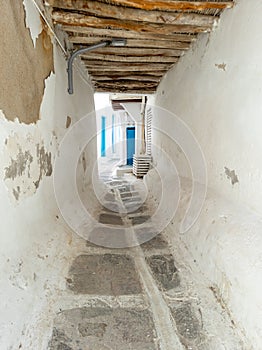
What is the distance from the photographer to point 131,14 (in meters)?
1.90

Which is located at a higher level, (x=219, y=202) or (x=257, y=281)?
(x=219, y=202)

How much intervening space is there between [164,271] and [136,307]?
46 cm

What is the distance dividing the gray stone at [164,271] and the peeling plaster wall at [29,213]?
0.65 meters

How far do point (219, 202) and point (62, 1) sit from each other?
1840 mm

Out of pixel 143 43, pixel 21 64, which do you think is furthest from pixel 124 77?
pixel 21 64

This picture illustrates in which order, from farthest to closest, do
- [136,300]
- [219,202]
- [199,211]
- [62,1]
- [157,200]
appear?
1. [157,200]
2. [199,211]
3. [219,202]
4. [62,1]
5. [136,300]

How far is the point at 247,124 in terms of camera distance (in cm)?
162

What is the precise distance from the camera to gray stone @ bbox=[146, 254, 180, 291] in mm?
1748

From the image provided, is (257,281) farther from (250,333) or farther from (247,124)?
Answer: (247,124)

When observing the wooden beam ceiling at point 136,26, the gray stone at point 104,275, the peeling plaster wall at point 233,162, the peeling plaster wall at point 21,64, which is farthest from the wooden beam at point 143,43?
the gray stone at point 104,275

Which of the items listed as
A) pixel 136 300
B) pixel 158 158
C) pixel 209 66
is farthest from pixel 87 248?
pixel 158 158

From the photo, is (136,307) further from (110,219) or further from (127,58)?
(127,58)

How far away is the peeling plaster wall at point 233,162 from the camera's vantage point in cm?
134

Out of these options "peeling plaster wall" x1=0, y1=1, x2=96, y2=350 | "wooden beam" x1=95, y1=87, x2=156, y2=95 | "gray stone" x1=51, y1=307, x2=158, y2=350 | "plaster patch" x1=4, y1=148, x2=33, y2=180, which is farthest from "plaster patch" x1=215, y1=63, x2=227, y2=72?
"wooden beam" x1=95, y1=87, x2=156, y2=95
